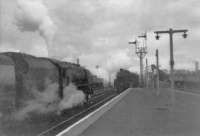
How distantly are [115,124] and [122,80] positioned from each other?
159ft

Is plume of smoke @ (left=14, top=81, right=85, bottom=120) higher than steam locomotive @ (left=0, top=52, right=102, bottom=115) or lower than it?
lower

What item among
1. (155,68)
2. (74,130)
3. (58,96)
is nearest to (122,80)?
(155,68)

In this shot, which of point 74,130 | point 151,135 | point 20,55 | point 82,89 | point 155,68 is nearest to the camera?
point 151,135

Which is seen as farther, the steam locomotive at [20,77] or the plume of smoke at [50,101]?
the plume of smoke at [50,101]

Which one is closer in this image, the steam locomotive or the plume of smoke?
the steam locomotive

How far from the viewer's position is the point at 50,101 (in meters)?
16.3

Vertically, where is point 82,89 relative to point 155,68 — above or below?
below

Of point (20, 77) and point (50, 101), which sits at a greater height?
point (20, 77)

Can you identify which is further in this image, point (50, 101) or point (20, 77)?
point (50, 101)

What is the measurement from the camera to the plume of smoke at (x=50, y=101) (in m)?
13.5

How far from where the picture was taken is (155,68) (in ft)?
102

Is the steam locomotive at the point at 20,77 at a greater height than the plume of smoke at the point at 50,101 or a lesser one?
greater

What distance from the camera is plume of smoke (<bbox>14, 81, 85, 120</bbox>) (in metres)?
13.5

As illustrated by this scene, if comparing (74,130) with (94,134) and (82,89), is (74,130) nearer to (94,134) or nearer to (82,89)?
(94,134)
